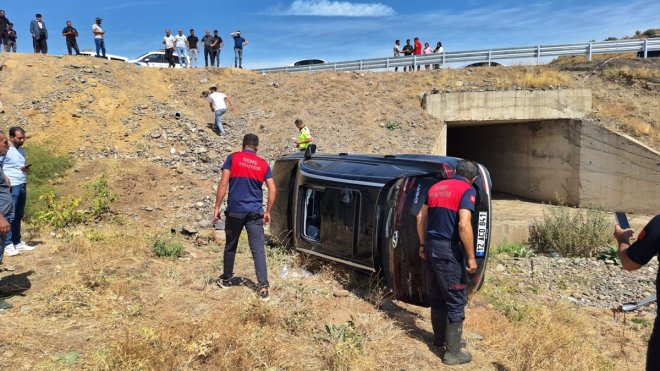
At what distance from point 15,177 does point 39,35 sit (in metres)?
12.9

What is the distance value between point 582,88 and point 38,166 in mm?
17214

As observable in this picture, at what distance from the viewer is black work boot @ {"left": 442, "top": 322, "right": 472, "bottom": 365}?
399cm

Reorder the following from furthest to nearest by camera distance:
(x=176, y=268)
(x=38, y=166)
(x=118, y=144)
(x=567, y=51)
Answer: (x=567, y=51), (x=118, y=144), (x=38, y=166), (x=176, y=268)

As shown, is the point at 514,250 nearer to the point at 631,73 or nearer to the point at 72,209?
the point at 72,209

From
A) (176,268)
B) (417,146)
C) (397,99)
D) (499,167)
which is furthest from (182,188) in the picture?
(499,167)

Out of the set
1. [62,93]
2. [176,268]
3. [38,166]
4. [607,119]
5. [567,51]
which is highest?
[567,51]

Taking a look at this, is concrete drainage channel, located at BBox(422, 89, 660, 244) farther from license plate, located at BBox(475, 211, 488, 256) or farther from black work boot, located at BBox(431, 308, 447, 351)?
black work boot, located at BBox(431, 308, 447, 351)

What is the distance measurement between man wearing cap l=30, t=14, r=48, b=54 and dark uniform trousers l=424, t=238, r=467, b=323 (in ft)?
56.2

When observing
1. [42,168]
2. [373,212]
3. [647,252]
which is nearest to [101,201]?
[42,168]

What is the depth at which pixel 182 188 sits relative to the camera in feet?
38.2

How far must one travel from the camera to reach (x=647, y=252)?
280 centimetres

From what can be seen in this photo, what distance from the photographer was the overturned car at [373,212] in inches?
189

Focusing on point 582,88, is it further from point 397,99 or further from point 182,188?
point 182,188

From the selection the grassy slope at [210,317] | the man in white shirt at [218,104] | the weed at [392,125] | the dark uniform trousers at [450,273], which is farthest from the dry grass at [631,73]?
the dark uniform trousers at [450,273]
